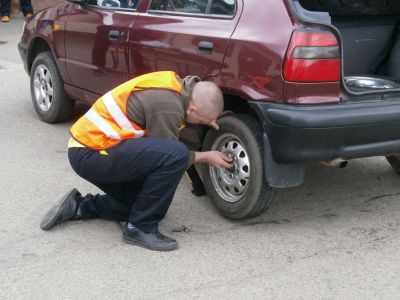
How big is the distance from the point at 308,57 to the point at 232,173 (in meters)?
0.87

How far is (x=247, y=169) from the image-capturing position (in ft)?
11.7

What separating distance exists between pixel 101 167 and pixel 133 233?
427 millimetres

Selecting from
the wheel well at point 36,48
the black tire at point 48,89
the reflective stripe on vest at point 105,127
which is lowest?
the black tire at point 48,89

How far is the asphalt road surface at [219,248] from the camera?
9.82ft

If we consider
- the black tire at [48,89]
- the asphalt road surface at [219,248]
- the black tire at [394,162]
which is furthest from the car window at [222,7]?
the black tire at [48,89]

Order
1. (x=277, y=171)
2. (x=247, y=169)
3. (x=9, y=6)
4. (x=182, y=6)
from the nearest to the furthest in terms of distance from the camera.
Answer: (x=277, y=171) < (x=247, y=169) < (x=182, y=6) < (x=9, y=6)

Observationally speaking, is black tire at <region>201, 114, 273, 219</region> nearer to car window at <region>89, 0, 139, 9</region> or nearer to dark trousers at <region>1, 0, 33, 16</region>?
car window at <region>89, 0, 139, 9</region>

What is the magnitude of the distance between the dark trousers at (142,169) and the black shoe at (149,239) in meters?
0.04

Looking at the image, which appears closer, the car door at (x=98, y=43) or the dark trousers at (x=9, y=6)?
the car door at (x=98, y=43)

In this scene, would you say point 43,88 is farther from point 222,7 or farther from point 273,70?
point 273,70

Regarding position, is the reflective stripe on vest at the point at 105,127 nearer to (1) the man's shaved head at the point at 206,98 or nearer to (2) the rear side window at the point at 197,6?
(1) the man's shaved head at the point at 206,98

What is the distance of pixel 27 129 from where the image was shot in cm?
577

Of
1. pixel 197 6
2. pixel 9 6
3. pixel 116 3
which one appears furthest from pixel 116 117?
pixel 9 6

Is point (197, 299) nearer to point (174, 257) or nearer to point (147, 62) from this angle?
point (174, 257)
